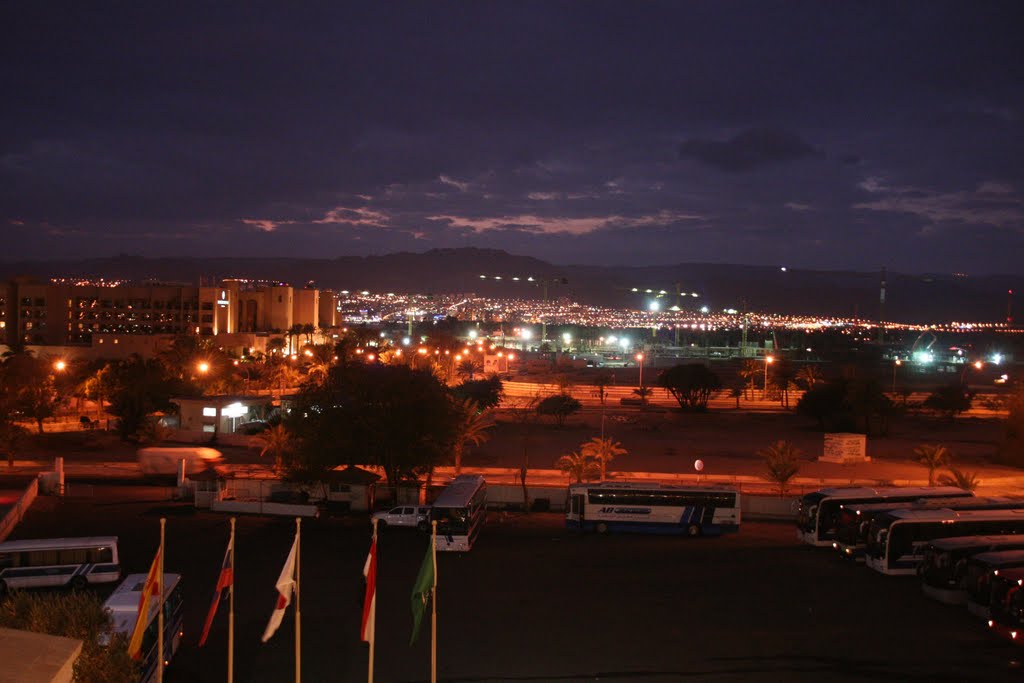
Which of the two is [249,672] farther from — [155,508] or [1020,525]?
[1020,525]

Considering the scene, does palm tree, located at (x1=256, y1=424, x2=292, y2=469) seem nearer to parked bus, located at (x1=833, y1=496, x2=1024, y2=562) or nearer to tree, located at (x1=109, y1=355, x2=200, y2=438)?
tree, located at (x1=109, y1=355, x2=200, y2=438)

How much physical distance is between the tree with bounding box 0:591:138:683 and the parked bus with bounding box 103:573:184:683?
1098 mm

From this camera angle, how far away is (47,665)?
5.95 m

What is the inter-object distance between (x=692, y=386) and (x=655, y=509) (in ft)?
78.5

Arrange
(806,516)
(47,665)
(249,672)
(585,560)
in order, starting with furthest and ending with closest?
1. (806,516)
2. (585,560)
3. (249,672)
4. (47,665)

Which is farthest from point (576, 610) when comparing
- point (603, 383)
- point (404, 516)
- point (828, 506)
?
point (603, 383)

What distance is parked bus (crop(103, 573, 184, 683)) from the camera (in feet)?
28.4

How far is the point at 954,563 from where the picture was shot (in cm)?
1239

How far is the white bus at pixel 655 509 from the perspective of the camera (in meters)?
17.0

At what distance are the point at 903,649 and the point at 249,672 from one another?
25.3 ft

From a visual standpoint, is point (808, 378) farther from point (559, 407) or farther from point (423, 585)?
point (423, 585)

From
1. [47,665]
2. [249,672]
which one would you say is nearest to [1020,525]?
[249,672]

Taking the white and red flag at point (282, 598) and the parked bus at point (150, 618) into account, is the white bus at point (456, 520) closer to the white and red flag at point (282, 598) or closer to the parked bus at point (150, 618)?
the parked bus at point (150, 618)

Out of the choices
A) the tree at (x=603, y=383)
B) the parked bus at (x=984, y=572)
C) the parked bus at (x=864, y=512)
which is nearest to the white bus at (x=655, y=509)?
the parked bus at (x=864, y=512)
